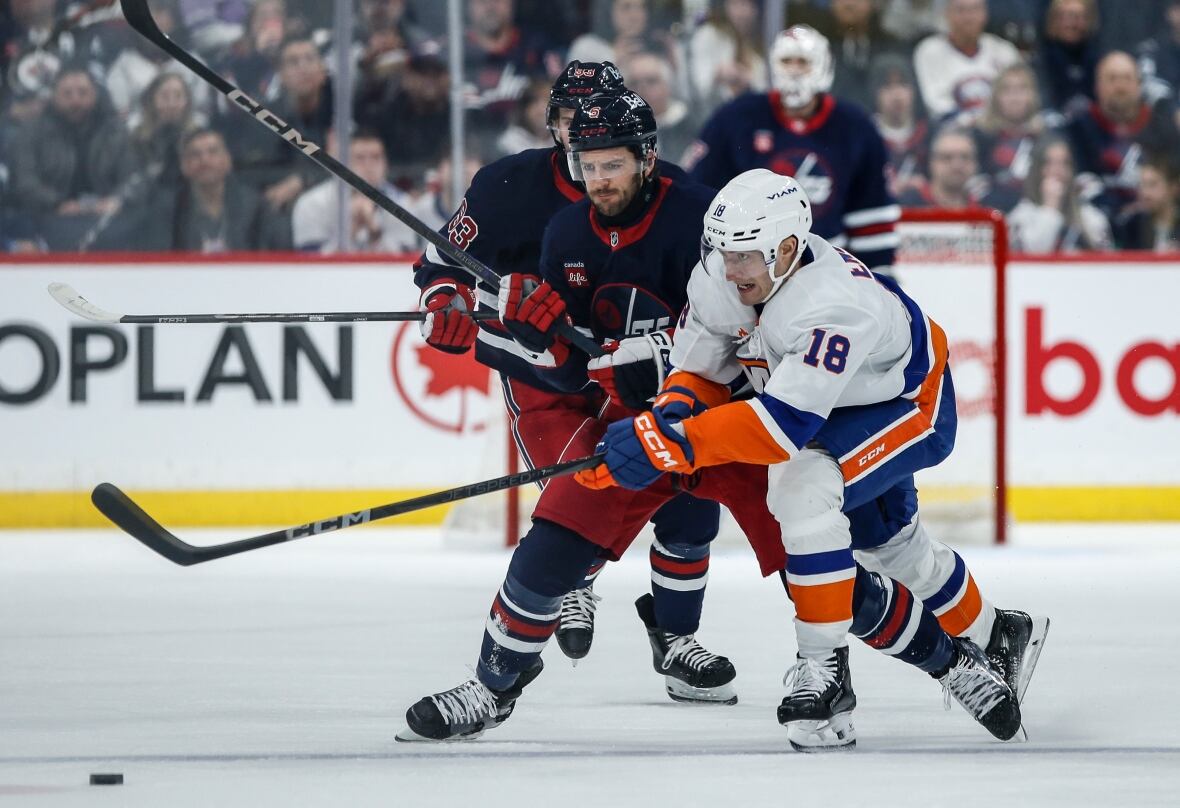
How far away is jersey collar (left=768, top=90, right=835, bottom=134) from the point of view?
5.06 m

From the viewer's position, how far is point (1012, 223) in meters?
6.45

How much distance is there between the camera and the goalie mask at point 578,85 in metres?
3.42

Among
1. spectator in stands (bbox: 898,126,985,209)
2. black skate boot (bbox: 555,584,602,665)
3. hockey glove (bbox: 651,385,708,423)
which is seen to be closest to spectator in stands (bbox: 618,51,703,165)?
spectator in stands (bbox: 898,126,985,209)

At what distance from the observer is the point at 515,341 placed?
3568 millimetres

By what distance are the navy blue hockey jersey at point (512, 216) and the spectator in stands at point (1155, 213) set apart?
3.27m

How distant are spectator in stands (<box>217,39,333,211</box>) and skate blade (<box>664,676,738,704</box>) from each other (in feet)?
10.5

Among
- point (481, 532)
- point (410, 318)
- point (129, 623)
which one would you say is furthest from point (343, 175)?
point (481, 532)

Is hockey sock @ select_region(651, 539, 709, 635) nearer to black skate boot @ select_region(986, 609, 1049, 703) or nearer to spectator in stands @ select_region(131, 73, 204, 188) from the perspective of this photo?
black skate boot @ select_region(986, 609, 1049, 703)

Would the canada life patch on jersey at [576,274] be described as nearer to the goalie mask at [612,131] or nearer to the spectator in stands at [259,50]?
the goalie mask at [612,131]

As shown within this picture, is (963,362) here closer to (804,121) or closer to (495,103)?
(804,121)

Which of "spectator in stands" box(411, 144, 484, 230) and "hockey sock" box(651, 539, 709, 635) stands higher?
"spectator in stands" box(411, 144, 484, 230)

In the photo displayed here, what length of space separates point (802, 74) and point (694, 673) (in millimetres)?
2103

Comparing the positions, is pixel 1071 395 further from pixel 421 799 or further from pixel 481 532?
pixel 421 799

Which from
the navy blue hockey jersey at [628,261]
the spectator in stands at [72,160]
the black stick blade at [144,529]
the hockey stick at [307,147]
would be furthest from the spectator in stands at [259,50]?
the black stick blade at [144,529]
